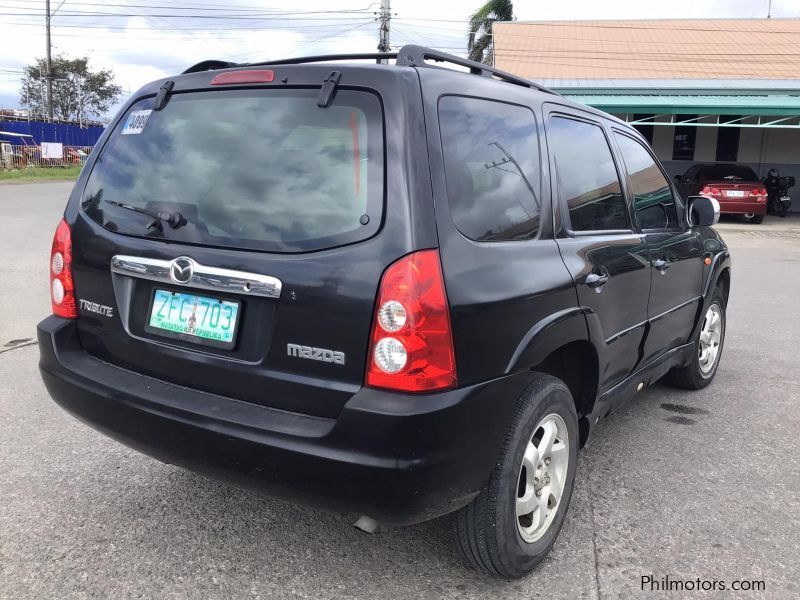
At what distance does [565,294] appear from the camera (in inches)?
104

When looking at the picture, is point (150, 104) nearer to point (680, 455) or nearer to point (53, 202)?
point (680, 455)

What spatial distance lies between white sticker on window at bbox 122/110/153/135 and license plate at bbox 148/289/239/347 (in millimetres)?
714

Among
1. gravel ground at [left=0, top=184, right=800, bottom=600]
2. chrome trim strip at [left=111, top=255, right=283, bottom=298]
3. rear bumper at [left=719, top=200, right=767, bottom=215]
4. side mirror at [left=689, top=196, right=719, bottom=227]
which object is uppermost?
side mirror at [left=689, top=196, right=719, bottom=227]

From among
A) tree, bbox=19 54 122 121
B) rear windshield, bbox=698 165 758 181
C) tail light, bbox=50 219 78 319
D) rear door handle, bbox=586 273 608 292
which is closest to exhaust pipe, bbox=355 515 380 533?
rear door handle, bbox=586 273 608 292

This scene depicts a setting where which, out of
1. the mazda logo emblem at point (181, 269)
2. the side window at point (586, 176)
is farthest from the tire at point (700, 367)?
the mazda logo emblem at point (181, 269)

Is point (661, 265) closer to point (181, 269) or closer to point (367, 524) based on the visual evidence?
point (367, 524)

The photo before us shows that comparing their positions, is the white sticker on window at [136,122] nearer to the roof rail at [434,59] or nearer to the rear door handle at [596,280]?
the roof rail at [434,59]

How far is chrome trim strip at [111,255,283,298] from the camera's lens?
2242 mm

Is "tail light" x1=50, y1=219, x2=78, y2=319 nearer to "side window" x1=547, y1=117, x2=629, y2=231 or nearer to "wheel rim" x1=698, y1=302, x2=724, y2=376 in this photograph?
"side window" x1=547, y1=117, x2=629, y2=231

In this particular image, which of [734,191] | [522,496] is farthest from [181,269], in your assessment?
[734,191]

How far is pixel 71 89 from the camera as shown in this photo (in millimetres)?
62688

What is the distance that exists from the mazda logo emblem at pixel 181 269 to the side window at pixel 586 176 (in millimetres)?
1515

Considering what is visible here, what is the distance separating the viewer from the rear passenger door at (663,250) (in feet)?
11.9

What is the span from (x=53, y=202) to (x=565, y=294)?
1796 centimetres
